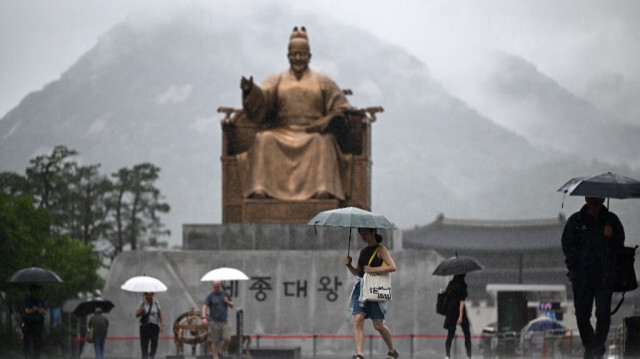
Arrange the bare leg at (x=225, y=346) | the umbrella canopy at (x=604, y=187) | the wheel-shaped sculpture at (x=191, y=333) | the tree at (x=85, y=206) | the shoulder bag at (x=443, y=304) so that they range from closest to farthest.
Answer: the umbrella canopy at (x=604, y=187) → the shoulder bag at (x=443, y=304) → the bare leg at (x=225, y=346) → the wheel-shaped sculpture at (x=191, y=333) → the tree at (x=85, y=206)

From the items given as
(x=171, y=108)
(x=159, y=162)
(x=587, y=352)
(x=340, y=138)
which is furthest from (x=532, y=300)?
Result: (x=171, y=108)

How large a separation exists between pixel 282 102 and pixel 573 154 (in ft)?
184

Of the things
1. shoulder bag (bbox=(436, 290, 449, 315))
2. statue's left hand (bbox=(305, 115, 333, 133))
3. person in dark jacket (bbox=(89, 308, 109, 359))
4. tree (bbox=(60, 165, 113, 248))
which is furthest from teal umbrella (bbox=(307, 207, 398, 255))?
tree (bbox=(60, 165, 113, 248))

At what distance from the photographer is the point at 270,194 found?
14812mm

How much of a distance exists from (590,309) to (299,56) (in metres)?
9.16

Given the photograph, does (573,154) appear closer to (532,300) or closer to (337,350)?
(532,300)

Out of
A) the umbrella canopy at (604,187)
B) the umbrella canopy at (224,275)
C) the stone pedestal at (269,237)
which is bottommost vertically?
the umbrella canopy at (224,275)

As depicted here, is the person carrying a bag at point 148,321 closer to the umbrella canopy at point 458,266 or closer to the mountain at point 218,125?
the umbrella canopy at point 458,266

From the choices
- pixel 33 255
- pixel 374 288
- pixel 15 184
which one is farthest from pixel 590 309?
pixel 15 184

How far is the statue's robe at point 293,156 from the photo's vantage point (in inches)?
581

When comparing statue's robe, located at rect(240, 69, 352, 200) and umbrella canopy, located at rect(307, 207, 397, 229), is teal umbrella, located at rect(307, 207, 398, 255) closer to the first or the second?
umbrella canopy, located at rect(307, 207, 397, 229)

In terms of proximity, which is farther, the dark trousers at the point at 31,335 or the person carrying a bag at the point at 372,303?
the dark trousers at the point at 31,335

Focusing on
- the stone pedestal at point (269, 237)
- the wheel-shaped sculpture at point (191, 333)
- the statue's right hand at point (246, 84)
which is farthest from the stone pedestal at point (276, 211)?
the wheel-shaped sculpture at point (191, 333)

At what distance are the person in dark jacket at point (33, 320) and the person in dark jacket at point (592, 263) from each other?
545cm
